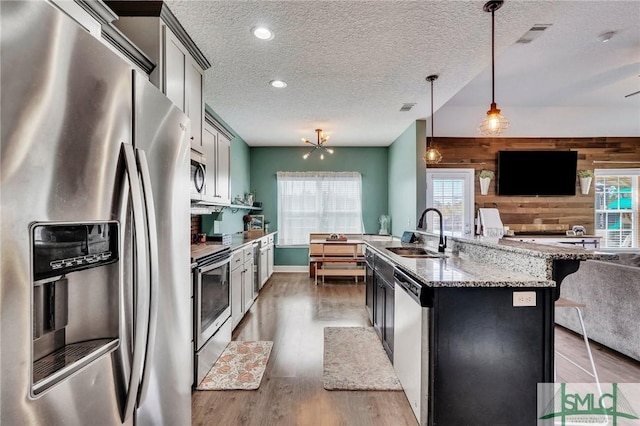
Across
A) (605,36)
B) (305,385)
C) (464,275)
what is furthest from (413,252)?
(605,36)

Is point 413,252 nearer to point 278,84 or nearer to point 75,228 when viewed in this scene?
point 278,84

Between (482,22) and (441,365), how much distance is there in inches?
90.0

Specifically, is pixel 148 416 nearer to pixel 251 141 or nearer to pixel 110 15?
pixel 110 15

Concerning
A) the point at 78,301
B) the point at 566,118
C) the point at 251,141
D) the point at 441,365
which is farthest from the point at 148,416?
the point at 566,118

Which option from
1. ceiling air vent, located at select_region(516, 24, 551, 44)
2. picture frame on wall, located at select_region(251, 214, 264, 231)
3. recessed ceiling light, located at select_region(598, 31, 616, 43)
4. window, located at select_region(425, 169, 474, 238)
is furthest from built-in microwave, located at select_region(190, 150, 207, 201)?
window, located at select_region(425, 169, 474, 238)

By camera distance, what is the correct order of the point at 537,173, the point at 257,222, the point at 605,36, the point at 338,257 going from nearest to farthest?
the point at 605,36 < the point at 338,257 < the point at 537,173 < the point at 257,222

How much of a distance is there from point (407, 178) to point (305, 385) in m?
3.57

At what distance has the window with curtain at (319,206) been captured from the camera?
6.54 meters

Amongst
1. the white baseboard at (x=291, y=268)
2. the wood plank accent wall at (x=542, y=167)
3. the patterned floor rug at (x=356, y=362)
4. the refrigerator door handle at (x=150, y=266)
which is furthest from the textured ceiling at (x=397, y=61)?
the white baseboard at (x=291, y=268)

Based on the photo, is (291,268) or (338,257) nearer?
(338,257)

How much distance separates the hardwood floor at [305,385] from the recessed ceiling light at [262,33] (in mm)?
2670

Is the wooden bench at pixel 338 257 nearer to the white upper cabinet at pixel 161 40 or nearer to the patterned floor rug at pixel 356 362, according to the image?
the patterned floor rug at pixel 356 362

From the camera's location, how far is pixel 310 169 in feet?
21.5

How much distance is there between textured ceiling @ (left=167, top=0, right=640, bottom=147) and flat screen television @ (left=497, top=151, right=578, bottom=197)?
0.90 m
